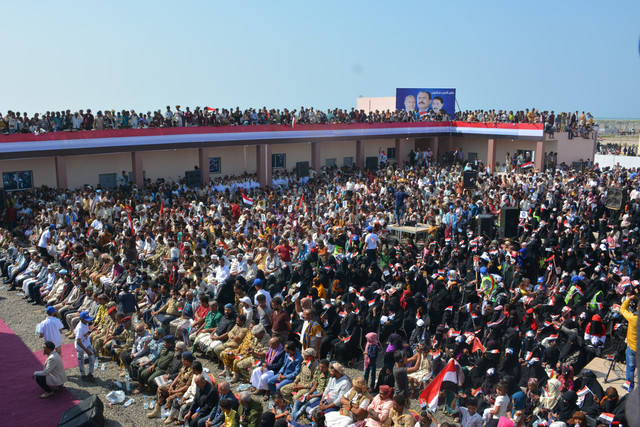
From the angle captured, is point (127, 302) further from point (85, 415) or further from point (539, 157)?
point (539, 157)

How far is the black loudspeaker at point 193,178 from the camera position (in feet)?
87.1

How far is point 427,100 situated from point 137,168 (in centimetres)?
2230

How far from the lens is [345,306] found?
10.0 m

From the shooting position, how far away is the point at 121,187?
24000mm

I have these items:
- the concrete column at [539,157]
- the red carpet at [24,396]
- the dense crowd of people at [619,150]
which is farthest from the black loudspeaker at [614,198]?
the dense crowd of people at [619,150]

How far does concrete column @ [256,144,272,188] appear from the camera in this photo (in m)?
29.6

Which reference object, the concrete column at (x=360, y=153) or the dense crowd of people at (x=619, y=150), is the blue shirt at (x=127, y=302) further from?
the dense crowd of people at (x=619, y=150)

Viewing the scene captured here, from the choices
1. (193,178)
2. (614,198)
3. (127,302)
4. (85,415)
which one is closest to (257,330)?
(85,415)

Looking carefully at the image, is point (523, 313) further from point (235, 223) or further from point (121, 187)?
point (121, 187)

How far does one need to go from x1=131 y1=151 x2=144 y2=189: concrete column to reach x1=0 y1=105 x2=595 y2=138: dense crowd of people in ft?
4.18

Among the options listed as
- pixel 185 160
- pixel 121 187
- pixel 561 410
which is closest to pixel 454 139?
pixel 185 160

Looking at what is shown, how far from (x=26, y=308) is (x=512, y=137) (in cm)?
2666

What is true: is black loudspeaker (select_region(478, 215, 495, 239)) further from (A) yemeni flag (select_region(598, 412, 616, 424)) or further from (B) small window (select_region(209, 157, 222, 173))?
(B) small window (select_region(209, 157, 222, 173))

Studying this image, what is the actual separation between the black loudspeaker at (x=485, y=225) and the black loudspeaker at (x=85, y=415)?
36.9ft
